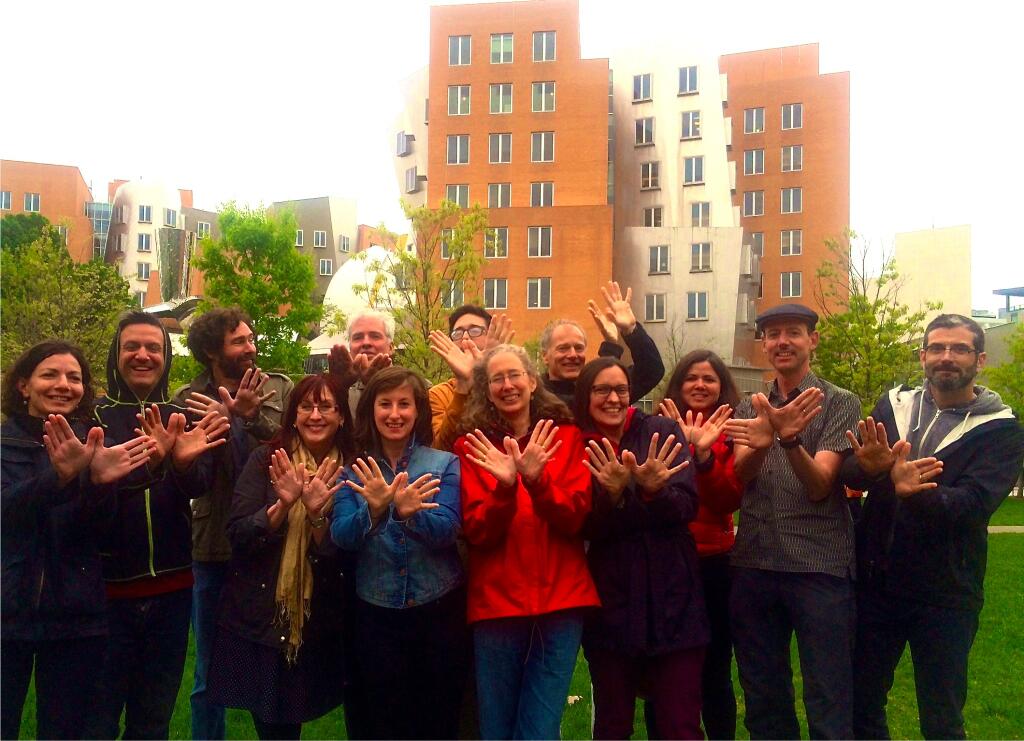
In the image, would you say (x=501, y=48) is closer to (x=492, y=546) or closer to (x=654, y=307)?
(x=654, y=307)

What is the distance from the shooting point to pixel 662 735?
3.97m

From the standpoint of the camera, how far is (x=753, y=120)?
50.6 meters

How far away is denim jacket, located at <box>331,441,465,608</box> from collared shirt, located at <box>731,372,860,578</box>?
160 cm

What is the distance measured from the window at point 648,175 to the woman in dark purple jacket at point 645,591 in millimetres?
41658

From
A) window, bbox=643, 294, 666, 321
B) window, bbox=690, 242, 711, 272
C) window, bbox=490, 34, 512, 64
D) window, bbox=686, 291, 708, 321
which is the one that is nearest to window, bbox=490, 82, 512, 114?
window, bbox=490, 34, 512, 64

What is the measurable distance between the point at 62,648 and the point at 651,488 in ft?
9.43

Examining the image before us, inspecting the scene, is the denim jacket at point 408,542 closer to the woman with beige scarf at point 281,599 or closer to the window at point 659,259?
the woman with beige scarf at point 281,599

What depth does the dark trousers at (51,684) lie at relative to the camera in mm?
3742

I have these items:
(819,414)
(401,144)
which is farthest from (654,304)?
(819,414)

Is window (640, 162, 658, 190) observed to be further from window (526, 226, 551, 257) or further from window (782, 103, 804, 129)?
window (782, 103, 804, 129)

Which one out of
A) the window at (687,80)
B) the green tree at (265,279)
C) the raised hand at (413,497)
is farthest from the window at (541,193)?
the raised hand at (413,497)

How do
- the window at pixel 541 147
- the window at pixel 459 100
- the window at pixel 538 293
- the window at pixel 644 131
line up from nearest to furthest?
the window at pixel 538 293 < the window at pixel 541 147 < the window at pixel 459 100 < the window at pixel 644 131

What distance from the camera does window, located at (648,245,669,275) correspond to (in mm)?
42031

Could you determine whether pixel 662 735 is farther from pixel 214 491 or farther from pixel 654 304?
pixel 654 304
